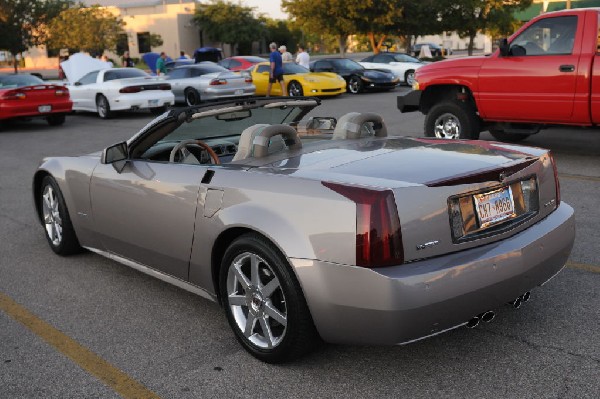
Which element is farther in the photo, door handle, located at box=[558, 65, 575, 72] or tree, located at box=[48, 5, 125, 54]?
tree, located at box=[48, 5, 125, 54]

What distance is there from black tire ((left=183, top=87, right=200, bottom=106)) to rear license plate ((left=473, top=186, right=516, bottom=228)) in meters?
17.2

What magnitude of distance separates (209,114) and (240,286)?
120cm

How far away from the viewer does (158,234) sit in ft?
14.1

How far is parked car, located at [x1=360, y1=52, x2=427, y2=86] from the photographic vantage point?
82.3 ft

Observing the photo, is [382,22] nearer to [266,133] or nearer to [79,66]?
[79,66]

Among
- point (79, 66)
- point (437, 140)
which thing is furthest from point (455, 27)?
point (437, 140)

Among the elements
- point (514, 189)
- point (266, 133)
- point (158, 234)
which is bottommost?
point (158, 234)

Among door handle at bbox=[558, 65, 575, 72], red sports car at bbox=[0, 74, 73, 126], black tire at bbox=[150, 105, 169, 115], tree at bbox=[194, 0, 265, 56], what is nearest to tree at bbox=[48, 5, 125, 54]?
tree at bbox=[194, 0, 265, 56]

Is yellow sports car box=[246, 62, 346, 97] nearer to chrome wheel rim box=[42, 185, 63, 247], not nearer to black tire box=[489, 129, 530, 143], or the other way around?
black tire box=[489, 129, 530, 143]

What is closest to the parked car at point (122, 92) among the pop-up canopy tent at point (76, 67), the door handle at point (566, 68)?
the pop-up canopy tent at point (76, 67)

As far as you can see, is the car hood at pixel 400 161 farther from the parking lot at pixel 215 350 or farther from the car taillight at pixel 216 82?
the car taillight at pixel 216 82

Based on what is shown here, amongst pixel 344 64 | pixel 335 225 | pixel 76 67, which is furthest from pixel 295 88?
pixel 335 225

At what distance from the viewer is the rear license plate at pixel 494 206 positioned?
3.41 m

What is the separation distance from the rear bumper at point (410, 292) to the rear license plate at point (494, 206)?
0.12m
